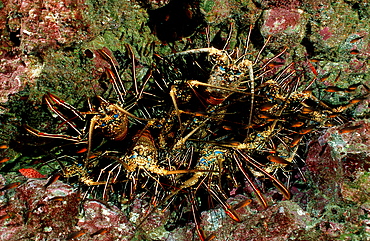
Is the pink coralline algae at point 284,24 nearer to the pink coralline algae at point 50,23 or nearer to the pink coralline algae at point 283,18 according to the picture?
the pink coralline algae at point 283,18

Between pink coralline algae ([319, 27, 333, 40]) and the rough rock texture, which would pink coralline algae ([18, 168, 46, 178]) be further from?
pink coralline algae ([319, 27, 333, 40])

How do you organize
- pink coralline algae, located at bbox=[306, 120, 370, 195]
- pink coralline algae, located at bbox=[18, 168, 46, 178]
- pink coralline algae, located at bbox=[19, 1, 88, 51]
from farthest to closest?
pink coralline algae, located at bbox=[18, 168, 46, 178] < pink coralline algae, located at bbox=[306, 120, 370, 195] < pink coralline algae, located at bbox=[19, 1, 88, 51]

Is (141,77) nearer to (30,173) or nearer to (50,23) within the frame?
(50,23)

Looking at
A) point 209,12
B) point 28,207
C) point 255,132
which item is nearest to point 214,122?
point 255,132

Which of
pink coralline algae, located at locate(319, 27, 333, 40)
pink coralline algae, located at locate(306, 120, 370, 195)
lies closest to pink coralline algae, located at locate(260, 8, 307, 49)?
pink coralline algae, located at locate(319, 27, 333, 40)

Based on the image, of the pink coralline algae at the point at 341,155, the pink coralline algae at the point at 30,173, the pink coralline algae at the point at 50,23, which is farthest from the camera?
the pink coralline algae at the point at 30,173

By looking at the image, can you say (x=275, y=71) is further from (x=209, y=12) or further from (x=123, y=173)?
(x=123, y=173)

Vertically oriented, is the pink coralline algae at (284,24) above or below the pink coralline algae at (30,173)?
above

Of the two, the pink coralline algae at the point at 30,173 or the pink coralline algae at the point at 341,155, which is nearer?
the pink coralline algae at the point at 341,155

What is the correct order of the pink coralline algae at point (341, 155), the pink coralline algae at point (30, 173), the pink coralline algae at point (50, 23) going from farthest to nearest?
1. the pink coralline algae at point (30, 173)
2. the pink coralline algae at point (341, 155)
3. the pink coralline algae at point (50, 23)

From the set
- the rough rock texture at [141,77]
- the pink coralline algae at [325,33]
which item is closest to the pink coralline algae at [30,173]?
the rough rock texture at [141,77]

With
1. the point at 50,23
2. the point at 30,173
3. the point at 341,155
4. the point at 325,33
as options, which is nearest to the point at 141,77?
the point at 50,23
